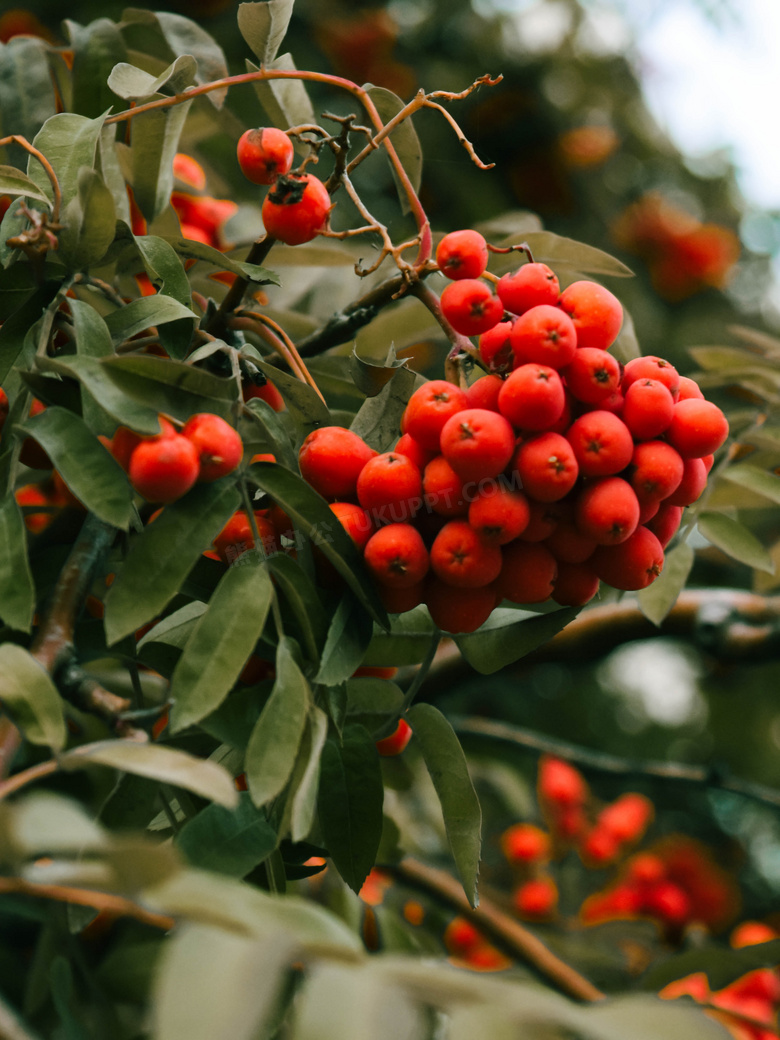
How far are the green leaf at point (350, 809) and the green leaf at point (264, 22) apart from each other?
604 millimetres

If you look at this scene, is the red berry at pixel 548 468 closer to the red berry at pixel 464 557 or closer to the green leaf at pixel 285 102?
the red berry at pixel 464 557

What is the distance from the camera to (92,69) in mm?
951

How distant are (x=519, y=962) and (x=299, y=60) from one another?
2079mm

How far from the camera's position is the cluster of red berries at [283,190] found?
29.2 inches

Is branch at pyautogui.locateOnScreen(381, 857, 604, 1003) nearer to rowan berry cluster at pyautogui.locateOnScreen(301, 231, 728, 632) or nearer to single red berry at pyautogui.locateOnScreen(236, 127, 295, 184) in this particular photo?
rowan berry cluster at pyautogui.locateOnScreen(301, 231, 728, 632)

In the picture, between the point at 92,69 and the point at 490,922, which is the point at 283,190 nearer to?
the point at 92,69

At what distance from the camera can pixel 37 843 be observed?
15.9 inches

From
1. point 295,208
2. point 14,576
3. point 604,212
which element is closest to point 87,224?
point 295,208

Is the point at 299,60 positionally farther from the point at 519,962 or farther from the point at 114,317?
the point at 519,962

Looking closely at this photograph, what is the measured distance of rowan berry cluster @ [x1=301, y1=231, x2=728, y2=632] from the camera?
65 cm

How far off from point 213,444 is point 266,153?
290 millimetres

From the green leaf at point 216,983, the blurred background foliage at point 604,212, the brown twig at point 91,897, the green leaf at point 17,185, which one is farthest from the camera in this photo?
the blurred background foliage at point 604,212

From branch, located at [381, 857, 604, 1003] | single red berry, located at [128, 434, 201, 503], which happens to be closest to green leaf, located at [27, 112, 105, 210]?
single red berry, located at [128, 434, 201, 503]

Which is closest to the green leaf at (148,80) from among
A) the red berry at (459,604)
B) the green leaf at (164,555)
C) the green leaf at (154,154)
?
the green leaf at (154,154)
